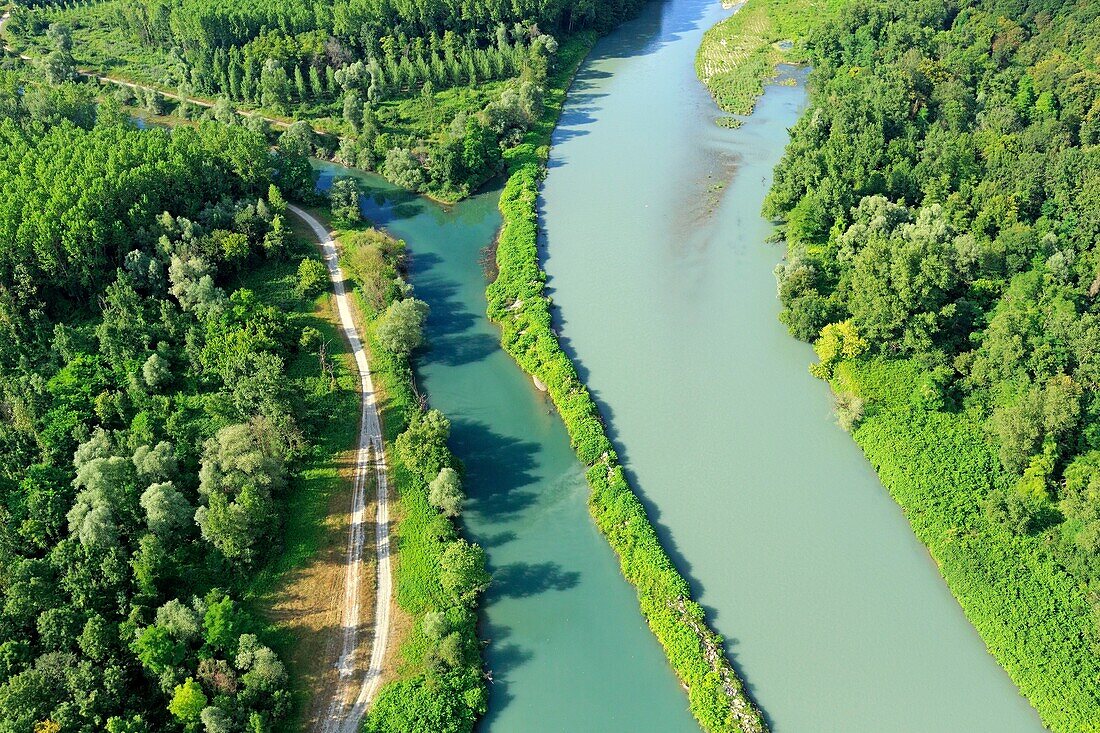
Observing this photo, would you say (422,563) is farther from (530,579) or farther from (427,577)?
(530,579)

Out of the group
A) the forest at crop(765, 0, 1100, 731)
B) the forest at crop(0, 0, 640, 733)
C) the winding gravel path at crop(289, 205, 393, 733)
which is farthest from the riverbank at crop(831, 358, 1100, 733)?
the winding gravel path at crop(289, 205, 393, 733)

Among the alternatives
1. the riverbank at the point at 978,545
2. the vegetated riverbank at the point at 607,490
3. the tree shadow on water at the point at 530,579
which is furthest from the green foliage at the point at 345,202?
the riverbank at the point at 978,545

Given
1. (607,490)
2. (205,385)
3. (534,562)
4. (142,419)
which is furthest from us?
(205,385)

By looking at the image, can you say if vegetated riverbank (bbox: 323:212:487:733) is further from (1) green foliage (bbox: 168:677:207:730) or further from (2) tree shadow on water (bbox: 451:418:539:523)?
(1) green foliage (bbox: 168:677:207:730)

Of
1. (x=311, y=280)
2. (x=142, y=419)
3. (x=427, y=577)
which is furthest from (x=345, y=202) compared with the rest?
(x=427, y=577)

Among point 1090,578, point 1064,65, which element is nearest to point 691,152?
point 1064,65

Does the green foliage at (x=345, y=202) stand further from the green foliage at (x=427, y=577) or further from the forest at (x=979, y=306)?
the forest at (x=979, y=306)
